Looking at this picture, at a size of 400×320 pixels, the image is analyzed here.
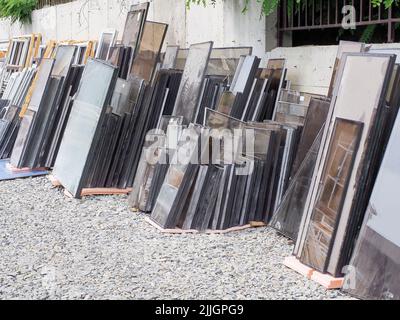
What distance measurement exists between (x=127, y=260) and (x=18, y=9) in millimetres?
12754

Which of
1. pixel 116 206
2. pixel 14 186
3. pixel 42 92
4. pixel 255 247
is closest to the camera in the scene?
pixel 255 247

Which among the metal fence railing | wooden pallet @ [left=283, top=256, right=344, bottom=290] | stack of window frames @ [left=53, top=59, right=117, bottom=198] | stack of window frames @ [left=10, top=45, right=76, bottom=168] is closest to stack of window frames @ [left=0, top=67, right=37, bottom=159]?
stack of window frames @ [left=10, top=45, right=76, bottom=168]

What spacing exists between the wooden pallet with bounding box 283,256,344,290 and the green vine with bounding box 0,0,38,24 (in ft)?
42.5

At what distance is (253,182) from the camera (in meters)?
4.87

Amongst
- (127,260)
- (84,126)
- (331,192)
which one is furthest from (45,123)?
(331,192)

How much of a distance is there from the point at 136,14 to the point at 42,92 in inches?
62.0

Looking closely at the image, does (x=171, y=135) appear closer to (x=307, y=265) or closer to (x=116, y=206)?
(x=116, y=206)

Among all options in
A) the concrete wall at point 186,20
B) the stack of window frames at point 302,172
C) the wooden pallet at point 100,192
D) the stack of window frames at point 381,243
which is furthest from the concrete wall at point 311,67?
the stack of window frames at point 381,243

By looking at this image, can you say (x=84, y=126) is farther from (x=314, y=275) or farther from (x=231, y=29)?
(x=314, y=275)

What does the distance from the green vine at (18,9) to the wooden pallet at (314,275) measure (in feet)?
42.5

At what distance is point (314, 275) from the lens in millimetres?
3730

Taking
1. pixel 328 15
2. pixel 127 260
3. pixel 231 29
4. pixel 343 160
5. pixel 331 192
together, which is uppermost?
pixel 328 15

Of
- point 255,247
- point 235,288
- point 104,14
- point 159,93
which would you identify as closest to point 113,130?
point 159,93

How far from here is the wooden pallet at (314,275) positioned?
11.7 ft
